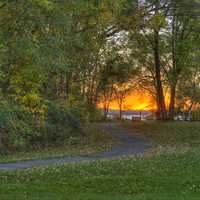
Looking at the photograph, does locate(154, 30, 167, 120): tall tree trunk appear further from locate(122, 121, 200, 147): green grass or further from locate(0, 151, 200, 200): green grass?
locate(0, 151, 200, 200): green grass

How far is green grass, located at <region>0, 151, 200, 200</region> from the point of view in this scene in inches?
488

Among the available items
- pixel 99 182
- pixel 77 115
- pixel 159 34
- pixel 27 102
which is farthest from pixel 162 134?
pixel 99 182

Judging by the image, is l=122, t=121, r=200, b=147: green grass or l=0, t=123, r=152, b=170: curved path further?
l=122, t=121, r=200, b=147: green grass

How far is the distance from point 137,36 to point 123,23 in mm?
7981

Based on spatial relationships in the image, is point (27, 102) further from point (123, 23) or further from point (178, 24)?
point (178, 24)

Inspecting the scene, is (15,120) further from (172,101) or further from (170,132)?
(172,101)

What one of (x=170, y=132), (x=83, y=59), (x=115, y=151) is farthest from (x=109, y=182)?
(x=170, y=132)

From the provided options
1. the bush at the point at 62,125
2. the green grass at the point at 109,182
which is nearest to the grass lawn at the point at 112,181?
the green grass at the point at 109,182

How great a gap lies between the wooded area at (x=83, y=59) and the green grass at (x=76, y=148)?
67 cm

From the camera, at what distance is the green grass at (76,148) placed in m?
25.1

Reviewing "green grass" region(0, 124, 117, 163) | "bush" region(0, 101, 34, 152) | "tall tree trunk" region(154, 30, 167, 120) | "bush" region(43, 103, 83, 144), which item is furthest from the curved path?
"tall tree trunk" region(154, 30, 167, 120)

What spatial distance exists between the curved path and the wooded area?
3.03 feet

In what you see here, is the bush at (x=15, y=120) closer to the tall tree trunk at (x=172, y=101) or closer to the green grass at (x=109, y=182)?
the green grass at (x=109, y=182)

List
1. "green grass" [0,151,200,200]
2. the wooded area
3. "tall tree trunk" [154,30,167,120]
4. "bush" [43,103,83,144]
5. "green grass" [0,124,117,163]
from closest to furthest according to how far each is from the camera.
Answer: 1. "green grass" [0,151,200,200]
2. the wooded area
3. "green grass" [0,124,117,163]
4. "bush" [43,103,83,144]
5. "tall tree trunk" [154,30,167,120]
